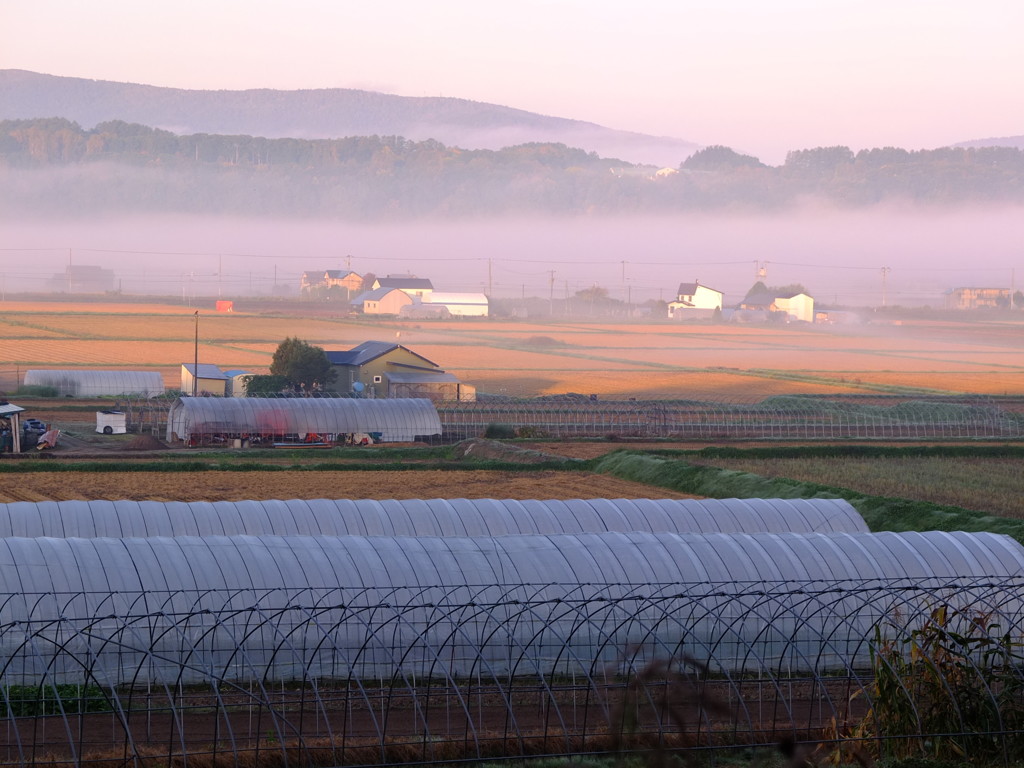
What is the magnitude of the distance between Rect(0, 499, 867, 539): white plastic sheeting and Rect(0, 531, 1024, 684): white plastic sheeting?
3138 millimetres

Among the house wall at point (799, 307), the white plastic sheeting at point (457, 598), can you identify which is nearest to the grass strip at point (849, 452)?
the white plastic sheeting at point (457, 598)

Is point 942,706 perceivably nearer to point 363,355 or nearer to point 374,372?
point 374,372

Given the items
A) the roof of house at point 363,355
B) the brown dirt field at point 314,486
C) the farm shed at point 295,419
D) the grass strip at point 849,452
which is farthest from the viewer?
the roof of house at point 363,355

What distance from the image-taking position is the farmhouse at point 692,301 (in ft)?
496

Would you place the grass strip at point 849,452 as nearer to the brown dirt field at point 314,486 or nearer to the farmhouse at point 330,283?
the brown dirt field at point 314,486

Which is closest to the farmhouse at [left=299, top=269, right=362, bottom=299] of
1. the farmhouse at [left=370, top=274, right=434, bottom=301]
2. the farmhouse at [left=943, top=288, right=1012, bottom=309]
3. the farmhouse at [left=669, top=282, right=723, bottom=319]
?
the farmhouse at [left=370, top=274, right=434, bottom=301]

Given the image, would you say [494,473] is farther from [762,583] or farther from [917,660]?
[917,660]

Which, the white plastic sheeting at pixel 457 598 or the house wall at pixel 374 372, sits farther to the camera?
the house wall at pixel 374 372

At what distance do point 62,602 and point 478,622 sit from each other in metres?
5.42

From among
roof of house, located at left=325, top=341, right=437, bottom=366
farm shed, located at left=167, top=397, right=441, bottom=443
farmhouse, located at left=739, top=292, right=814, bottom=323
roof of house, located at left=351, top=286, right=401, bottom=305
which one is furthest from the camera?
farmhouse, located at left=739, top=292, right=814, bottom=323

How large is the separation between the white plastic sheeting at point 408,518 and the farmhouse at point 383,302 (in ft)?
358

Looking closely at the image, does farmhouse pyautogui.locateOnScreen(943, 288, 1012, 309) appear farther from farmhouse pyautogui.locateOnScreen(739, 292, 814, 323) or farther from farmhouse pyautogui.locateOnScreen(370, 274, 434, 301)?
farmhouse pyautogui.locateOnScreen(370, 274, 434, 301)

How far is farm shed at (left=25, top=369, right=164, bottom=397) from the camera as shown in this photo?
5962 centimetres

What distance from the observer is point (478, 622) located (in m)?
16.2
